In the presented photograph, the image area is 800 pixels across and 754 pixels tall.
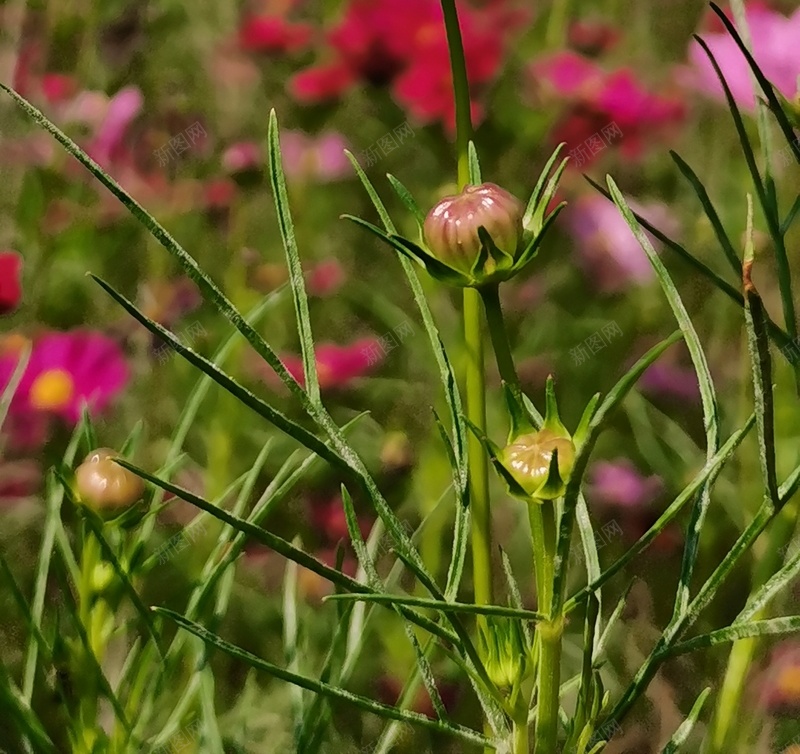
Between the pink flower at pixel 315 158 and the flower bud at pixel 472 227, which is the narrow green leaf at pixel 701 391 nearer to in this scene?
the flower bud at pixel 472 227

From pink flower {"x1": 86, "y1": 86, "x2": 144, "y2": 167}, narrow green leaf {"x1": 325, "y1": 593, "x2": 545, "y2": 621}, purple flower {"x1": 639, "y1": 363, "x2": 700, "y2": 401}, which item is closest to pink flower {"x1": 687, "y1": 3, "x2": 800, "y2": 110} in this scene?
purple flower {"x1": 639, "y1": 363, "x2": 700, "y2": 401}

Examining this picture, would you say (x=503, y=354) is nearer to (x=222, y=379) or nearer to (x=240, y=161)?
(x=222, y=379)

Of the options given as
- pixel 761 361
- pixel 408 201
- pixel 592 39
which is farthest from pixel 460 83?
pixel 592 39

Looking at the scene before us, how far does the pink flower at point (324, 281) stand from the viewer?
107cm

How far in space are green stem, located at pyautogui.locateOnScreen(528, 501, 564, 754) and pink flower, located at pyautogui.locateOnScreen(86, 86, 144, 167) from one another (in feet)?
3.18

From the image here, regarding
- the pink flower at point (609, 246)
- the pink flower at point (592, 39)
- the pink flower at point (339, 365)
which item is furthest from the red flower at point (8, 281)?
the pink flower at point (592, 39)

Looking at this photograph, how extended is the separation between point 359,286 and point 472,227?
79 cm

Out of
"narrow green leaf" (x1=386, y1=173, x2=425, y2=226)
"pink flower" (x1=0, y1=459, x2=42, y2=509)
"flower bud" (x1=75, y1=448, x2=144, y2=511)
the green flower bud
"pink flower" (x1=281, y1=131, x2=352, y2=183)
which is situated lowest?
"pink flower" (x1=0, y1=459, x2=42, y2=509)

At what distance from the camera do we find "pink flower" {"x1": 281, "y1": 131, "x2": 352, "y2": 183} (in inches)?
46.4

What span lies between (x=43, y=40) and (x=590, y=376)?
76cm

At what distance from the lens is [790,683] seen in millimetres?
765

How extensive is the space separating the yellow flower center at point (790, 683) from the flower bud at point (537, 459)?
2.05 feet

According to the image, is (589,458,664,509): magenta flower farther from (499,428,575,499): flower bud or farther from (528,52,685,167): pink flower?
(499,428,575,499): flower bud

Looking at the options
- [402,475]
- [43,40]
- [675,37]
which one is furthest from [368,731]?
[675,37]
